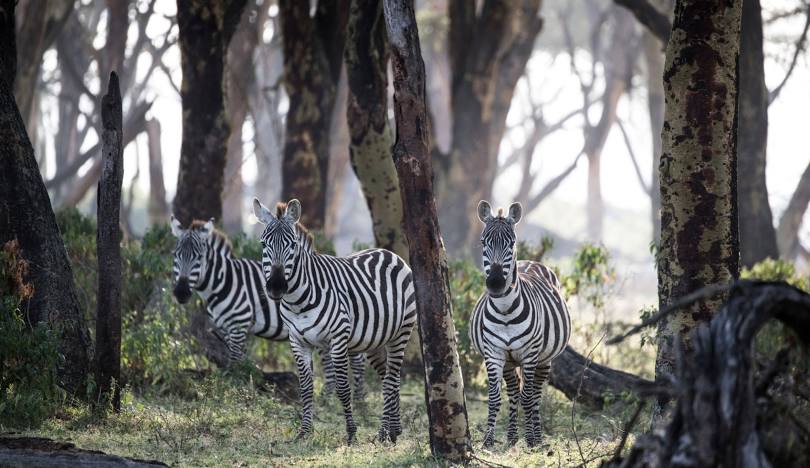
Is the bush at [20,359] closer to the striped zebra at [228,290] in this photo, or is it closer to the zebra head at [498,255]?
the striped zebra at [228,290]

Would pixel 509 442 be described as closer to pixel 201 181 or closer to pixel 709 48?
pixel 709 48

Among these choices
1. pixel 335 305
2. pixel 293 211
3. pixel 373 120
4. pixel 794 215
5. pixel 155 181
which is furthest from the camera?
pixel 155 181

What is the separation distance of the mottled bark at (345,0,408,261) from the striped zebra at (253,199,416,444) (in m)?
3.03

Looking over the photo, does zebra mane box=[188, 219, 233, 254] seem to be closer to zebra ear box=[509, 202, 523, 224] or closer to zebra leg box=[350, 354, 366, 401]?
zebra leg box=[350, 354, 366, 401]

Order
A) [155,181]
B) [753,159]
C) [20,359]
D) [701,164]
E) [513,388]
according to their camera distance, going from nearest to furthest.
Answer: [701,164]
[20,359]
[513,388]
[753,159]
[155,181]

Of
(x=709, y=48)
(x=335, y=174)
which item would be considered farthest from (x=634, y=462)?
(x=335, y=174)

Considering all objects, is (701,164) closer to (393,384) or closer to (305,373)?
(393,384)

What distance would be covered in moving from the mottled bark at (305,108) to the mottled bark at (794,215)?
1134cm

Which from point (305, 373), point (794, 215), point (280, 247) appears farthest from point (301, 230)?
point (794, 215)

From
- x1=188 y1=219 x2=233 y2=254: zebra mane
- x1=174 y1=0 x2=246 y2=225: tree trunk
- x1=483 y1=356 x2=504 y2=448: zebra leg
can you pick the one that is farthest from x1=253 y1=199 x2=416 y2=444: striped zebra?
x1=174 y1=0 x2=246 y2=225: tree trunk

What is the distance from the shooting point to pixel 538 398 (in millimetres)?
10172

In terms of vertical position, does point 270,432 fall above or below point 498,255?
below

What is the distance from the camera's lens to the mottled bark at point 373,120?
44.0 ft

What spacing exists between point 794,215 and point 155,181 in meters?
16.5
